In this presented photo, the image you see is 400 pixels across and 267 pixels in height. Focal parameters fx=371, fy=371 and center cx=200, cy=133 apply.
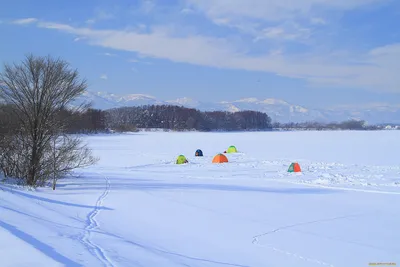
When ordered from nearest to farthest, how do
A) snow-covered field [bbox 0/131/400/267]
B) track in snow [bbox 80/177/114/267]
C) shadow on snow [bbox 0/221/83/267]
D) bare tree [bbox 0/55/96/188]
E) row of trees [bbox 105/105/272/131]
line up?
shadow on snow [bbox 0/221/83/267], track in snow [bbox 80/177/114/267], snow-covered field [bbox 0/131/400/267], bare tree [bbox 0/55/96/188], row of trees [bbox 105/105/272/131]

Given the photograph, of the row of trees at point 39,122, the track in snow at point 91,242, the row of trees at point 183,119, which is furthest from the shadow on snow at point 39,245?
the row of trees at point 183,119

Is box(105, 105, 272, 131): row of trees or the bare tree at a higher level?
box(105, 105, 272, 131): row of trees

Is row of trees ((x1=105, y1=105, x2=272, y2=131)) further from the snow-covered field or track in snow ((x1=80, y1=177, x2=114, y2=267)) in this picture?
track in snow ((x1=80, y1=177, x2=114, y2=267))

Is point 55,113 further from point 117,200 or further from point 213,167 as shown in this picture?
point 213,167

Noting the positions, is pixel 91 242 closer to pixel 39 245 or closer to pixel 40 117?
pixel 39 245

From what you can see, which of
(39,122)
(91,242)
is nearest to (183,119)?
(39,122)

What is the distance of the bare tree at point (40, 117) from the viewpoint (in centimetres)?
1450

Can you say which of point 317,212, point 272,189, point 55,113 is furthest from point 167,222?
point 55,113

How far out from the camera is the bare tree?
14500mm

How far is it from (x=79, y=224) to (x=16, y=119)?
9.10m

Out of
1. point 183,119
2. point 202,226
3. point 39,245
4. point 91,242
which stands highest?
point 183,119

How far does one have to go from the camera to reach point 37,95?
14.7m

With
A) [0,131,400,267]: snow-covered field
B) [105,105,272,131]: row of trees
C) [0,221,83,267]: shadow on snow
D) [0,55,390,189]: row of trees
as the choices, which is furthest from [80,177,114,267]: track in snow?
[105,105,272,131]: row of trees

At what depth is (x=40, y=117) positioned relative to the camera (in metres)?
14.8
